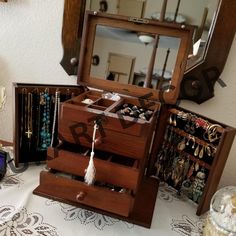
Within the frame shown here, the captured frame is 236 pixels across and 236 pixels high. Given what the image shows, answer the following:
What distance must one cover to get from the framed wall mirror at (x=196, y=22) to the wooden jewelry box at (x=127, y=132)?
0.07 metres

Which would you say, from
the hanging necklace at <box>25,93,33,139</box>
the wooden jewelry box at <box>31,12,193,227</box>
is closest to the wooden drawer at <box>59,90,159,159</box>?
the wooden jewelry box at <box>31,12,193,227</box>

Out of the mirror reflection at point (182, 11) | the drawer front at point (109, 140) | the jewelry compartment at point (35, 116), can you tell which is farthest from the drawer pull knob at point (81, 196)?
the mirror reflection at point (182, 11)

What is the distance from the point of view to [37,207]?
0.67m

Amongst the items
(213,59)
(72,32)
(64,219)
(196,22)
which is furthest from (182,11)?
(64,219)

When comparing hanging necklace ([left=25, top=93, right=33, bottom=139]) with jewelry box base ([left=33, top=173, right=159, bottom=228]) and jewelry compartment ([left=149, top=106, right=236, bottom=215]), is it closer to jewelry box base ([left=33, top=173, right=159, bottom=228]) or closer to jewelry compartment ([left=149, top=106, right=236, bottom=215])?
jewelry box base ([left=33, top=173, right=159, bottom=228])

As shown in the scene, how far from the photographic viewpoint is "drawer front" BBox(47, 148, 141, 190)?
1.96 ft

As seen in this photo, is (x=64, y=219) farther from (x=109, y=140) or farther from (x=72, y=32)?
(x=72, y=32)

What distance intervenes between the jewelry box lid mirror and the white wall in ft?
0.50

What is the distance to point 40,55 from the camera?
2.99ft

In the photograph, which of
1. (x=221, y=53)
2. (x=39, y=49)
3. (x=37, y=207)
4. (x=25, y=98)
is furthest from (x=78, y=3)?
(x=37, y=207)

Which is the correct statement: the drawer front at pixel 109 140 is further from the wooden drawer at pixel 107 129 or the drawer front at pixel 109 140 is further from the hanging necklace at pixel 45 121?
the hanging necklace at pixel 45 121

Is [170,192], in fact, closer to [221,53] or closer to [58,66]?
[221,53]

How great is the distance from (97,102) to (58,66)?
31cm

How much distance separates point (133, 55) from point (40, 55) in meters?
0.36
